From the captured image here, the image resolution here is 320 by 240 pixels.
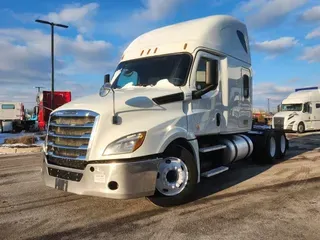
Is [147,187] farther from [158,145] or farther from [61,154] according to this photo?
[61,154]

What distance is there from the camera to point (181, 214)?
17.7 feet

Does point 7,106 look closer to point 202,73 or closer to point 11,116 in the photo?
point 11,116

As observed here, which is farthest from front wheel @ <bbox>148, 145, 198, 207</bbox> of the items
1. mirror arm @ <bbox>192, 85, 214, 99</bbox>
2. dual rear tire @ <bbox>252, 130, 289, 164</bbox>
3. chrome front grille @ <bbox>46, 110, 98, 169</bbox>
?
dual rear tire @ <bbox>252, 130, 289, 164</bbox>

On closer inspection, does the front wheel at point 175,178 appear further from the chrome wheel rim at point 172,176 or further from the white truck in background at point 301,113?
the white truck in background at point 301,113

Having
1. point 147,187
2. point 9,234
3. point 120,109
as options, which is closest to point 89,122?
point 120,109

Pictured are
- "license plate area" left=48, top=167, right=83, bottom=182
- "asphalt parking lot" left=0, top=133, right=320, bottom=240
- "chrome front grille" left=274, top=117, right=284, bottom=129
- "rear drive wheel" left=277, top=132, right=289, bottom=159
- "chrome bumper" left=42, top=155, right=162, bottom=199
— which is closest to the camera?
"asphalt parking lot" left=0, top=133, right=320, bottom=240

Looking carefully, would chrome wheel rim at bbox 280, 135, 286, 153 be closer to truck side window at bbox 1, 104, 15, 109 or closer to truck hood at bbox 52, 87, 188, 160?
truck hood at bbox 52, 87, 188, 160

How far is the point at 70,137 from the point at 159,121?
1.40m

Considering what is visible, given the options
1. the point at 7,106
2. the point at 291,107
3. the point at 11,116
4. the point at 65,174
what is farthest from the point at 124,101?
the point at 7,106

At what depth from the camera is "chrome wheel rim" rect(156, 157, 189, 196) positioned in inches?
217

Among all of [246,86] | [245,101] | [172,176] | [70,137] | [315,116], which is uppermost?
[246,86]

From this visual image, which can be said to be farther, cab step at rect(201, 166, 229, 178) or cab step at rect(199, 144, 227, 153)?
cab step at rect(199, 144, 227, 153)

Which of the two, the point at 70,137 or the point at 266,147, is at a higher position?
the point at 70,137

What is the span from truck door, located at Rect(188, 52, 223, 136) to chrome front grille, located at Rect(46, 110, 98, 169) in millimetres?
1982
